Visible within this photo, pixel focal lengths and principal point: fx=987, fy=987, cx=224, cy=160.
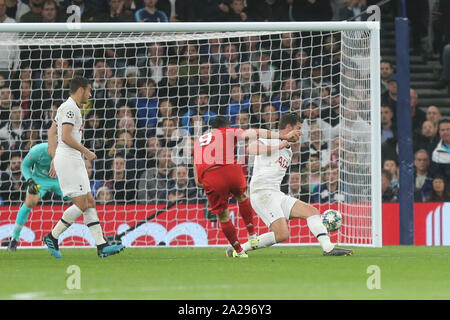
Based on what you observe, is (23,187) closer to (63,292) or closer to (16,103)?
(16,103)

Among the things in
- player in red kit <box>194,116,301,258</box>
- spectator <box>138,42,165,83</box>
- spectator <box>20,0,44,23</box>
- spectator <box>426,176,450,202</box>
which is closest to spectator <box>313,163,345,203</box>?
spectator <box>426,176,450,202</box>

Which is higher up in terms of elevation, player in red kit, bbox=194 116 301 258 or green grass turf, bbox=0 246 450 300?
player in red kit, bbox=194 116 301 258

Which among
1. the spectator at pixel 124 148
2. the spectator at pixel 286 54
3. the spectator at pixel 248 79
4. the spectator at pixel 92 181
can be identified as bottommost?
the spectator at pixel 92 181

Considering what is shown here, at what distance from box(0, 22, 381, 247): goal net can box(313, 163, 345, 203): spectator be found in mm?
16

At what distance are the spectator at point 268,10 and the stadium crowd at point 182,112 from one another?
6.43 feet

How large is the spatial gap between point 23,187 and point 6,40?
217cm

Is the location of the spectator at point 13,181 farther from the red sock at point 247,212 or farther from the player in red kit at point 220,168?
the player in red kit at point 220,168

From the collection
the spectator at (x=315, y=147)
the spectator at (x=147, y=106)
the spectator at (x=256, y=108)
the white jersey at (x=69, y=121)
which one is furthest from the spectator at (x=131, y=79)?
the white jersey at (x=69, y=121)

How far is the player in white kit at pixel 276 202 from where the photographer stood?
35.1 ft

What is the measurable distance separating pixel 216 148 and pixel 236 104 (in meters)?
4.15

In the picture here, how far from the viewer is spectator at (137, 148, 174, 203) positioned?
14.3 m

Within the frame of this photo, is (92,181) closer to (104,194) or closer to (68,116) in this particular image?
(104,194)

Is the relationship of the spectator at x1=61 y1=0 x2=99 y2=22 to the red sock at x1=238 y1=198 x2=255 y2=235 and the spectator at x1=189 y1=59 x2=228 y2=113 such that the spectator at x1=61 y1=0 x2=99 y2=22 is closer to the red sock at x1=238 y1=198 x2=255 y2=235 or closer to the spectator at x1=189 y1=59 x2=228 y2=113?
the spectator at x1=189 y1=59 x2=228 y2=113

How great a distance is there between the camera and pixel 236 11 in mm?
17172
